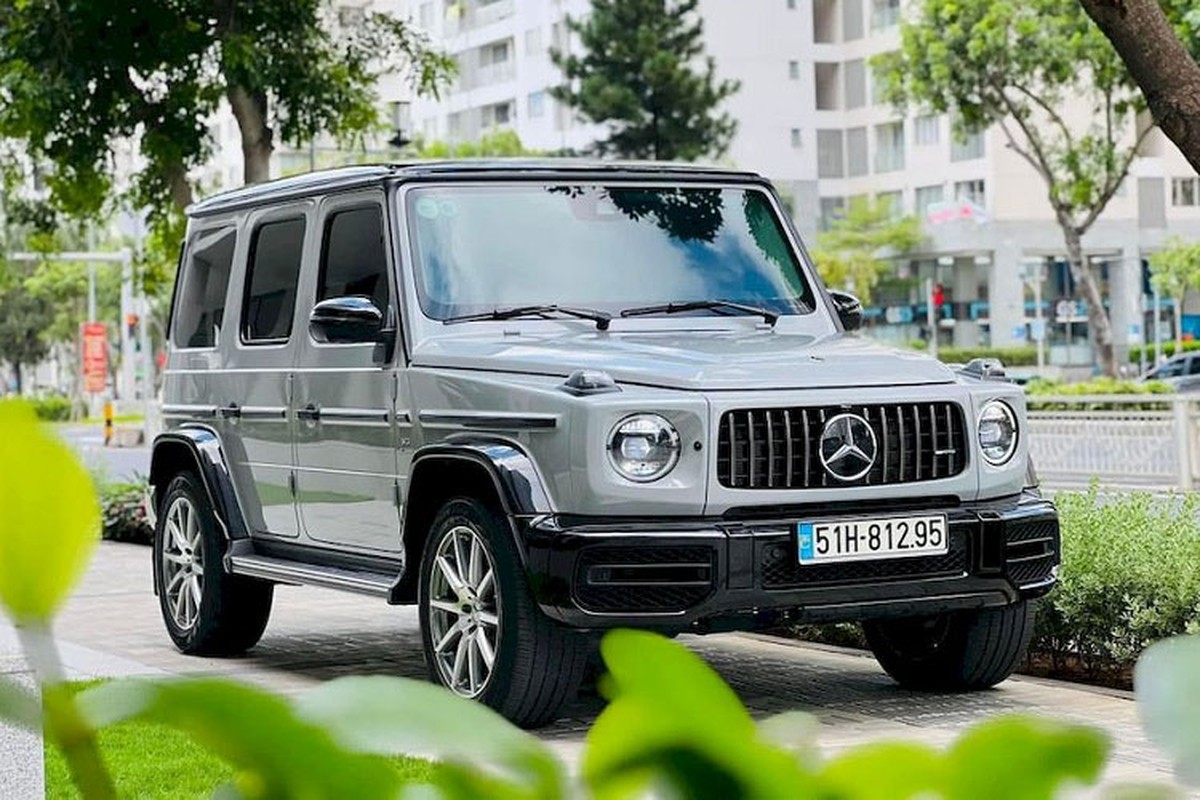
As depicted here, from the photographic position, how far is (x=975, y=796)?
2.55 feet

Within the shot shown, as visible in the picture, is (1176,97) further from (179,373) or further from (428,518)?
(179,373)

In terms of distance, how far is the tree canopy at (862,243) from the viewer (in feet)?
256

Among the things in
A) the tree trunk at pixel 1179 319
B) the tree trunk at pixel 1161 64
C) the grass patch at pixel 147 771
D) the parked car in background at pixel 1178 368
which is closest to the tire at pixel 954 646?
the tree trunk at pixel 1161 64

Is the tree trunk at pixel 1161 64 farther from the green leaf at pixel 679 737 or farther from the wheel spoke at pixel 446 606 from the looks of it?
the green leaf at pixel 679 737

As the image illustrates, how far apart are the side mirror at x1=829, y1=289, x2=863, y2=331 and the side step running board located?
7.00 feet

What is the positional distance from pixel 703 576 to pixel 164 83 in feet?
44.5

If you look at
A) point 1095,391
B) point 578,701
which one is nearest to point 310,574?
point 578,701

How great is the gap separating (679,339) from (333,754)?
7.76 metres

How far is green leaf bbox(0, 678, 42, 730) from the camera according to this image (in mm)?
811

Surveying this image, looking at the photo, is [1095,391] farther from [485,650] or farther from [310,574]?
[485,650]

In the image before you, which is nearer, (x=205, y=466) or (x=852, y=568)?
(x=852, y=568)

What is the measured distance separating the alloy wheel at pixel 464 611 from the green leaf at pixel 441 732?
6.97 m

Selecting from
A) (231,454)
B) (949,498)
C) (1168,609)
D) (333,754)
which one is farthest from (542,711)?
(333,754)

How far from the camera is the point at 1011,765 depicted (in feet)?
2.55
